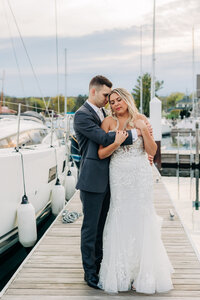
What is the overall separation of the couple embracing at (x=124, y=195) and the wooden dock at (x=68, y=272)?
21cm

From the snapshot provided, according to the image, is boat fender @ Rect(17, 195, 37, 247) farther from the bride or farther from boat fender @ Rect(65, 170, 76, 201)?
boat fender @ Rect(65, 170, 76, 201)

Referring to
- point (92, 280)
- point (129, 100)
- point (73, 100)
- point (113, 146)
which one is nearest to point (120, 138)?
point (113, 146)

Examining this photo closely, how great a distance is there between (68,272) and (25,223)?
1.50 meters

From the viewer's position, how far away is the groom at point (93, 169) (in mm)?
3041

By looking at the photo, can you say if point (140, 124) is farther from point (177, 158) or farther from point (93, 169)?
point (177, 158)

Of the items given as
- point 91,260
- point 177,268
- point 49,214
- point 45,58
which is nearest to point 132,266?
point 91,260

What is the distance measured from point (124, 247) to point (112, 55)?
47.1 m

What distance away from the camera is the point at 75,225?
5.51 metres

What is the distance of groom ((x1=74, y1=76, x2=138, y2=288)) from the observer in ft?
9.98

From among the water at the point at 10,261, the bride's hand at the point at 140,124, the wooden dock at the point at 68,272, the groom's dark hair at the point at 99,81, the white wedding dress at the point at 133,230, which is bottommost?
the water at the point at 10,261

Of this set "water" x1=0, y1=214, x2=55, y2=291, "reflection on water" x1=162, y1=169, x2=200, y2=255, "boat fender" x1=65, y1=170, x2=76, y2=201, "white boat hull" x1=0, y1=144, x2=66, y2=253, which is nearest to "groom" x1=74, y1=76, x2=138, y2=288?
"white boat hull" x1=0, y1=144, x2=66, y2=253

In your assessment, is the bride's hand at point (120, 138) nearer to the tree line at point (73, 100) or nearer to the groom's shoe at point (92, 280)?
the groom's shoe at point (92, 280)

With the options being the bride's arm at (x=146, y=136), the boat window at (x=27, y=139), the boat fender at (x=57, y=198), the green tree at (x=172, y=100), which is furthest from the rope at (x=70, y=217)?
the green tree at (x=172, y=100)

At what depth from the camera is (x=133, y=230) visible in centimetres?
311
